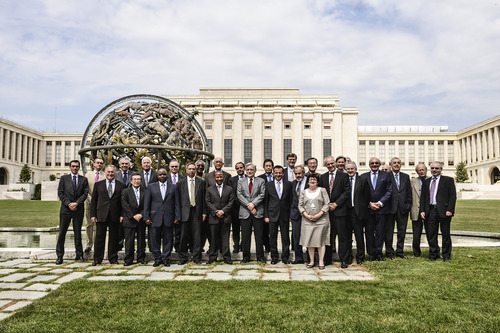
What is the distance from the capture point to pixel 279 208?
7.47 m

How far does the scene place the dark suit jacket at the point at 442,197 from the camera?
743 centimetres

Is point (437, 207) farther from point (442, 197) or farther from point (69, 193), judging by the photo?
point (69, 193)

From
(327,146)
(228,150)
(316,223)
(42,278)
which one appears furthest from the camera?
(228,150)

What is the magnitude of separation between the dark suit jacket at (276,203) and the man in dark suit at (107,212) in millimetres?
2752

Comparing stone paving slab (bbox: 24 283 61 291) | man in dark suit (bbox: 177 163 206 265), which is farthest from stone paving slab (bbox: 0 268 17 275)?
man in dark suit (bbox: 177 163 206 265)

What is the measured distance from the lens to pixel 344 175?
7.23 meters

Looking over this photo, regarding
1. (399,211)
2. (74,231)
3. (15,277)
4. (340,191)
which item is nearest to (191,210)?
(74,231)

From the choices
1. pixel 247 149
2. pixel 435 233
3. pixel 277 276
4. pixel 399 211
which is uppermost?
pixel 247 149

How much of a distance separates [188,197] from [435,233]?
468 centimetres

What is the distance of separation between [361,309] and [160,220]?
13.5 feet

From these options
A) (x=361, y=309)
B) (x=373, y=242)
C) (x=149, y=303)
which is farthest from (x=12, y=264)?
(x=373, y=242)

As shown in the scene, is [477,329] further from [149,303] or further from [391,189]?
[391,189]

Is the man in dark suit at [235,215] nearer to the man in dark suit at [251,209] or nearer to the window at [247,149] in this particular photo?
the man in dark suit at [251,209]

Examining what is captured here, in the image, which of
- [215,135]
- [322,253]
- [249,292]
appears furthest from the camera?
[215,135]
